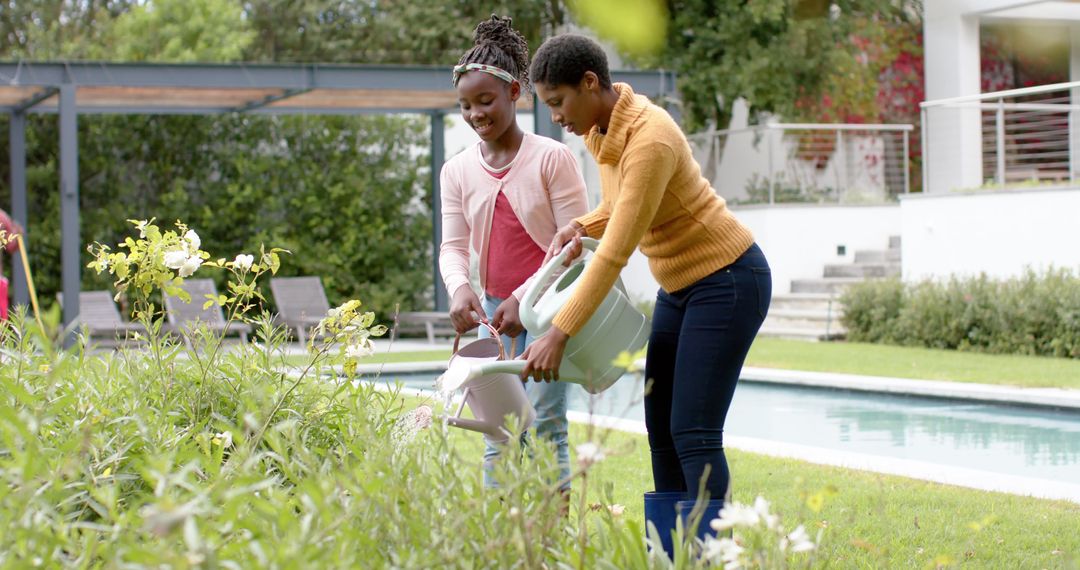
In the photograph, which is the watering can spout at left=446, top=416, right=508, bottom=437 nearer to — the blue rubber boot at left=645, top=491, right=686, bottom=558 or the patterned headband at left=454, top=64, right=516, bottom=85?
the blue rubber boot at left=645, top=491, right=686, bottom=558

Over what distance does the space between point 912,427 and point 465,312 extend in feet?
16.8

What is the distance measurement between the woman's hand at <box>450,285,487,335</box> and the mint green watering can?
1.28ft

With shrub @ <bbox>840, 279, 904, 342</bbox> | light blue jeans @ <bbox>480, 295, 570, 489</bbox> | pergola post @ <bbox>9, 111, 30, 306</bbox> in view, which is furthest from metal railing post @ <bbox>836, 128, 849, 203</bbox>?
light blue jeans @ <bbox>480, 295, 570, 489</bbox>

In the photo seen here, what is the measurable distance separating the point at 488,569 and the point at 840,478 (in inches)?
131

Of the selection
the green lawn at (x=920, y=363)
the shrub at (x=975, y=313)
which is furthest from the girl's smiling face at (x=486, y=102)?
the shrub at (x=975, y=313)

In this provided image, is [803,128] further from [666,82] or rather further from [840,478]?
[840,478]

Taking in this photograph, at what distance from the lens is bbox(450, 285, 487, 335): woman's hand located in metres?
3.58

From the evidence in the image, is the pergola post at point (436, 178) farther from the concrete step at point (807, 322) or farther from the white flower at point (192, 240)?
the white flower at point (192, 240)

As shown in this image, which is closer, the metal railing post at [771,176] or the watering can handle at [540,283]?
the watering can handle at [540,283]

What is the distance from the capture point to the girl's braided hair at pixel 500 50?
12.1ft

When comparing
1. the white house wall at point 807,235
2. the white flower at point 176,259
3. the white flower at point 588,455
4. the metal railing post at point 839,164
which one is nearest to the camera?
the white flower at point 588,455

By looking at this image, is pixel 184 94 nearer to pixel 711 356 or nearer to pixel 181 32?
pixel 181 32

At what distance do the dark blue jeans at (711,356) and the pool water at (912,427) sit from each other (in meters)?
3.13

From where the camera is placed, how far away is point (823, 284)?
1530cm
